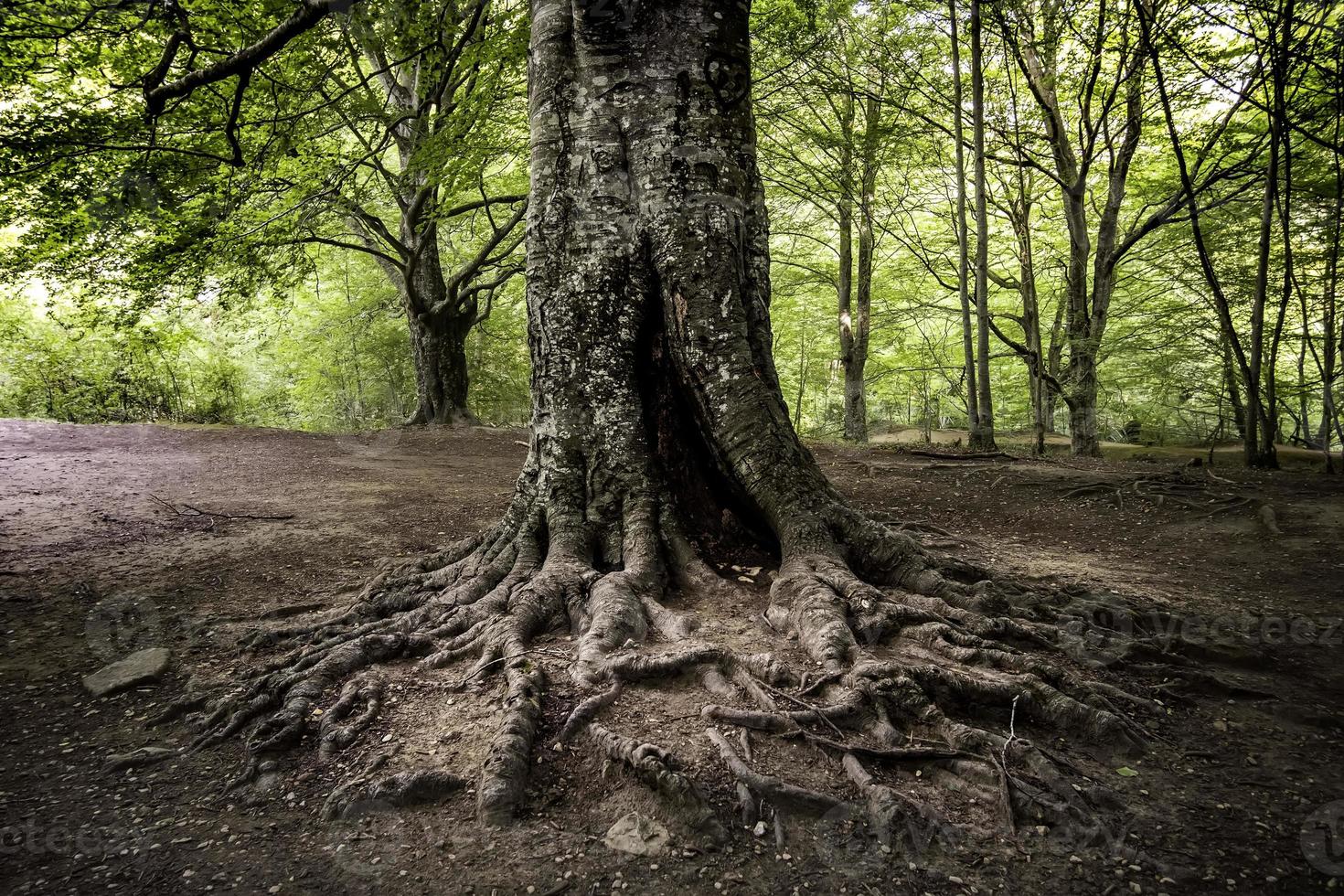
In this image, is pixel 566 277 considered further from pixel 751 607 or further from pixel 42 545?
pixel 42 545

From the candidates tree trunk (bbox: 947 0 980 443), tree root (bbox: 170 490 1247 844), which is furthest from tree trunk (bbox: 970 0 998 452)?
tree root (bbox: 170 490 1247 844)

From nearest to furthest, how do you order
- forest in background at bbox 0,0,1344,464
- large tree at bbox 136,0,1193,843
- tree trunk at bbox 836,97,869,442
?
1. large tree at bbox 136,0,1193,843
2. forest in background at bbox 0,0,1344,464
3. tree trunk at bbox 836,97,869,442

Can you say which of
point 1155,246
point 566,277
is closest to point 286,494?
point 566,277

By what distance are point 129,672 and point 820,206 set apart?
12.8 m

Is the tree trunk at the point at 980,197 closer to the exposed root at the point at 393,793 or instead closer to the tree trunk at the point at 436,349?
the exposed root at the point at 393,793

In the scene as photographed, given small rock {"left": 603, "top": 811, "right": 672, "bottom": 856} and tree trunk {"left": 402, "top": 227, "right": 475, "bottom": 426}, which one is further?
tree trunk {"left": 402, "top": 227, "right": 475, "bottom": 426}

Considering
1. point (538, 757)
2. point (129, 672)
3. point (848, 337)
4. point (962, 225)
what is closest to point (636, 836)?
point (538, 757)

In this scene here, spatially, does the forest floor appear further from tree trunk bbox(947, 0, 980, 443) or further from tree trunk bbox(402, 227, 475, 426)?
tree trunk bbox(402, 227, 475, 426)

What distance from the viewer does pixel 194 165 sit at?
580 centimetres

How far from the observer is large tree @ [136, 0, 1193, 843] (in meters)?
2.71

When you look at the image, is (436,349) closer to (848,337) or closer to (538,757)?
(848,337)

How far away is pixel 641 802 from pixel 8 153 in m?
6.19

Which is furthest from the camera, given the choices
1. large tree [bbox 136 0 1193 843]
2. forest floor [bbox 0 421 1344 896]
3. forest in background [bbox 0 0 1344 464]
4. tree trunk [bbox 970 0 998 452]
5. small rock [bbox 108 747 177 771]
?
tree trunk [bbox 970 0 998 452]

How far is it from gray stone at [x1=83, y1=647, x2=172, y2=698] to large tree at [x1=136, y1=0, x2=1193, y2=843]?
45 centimetres
